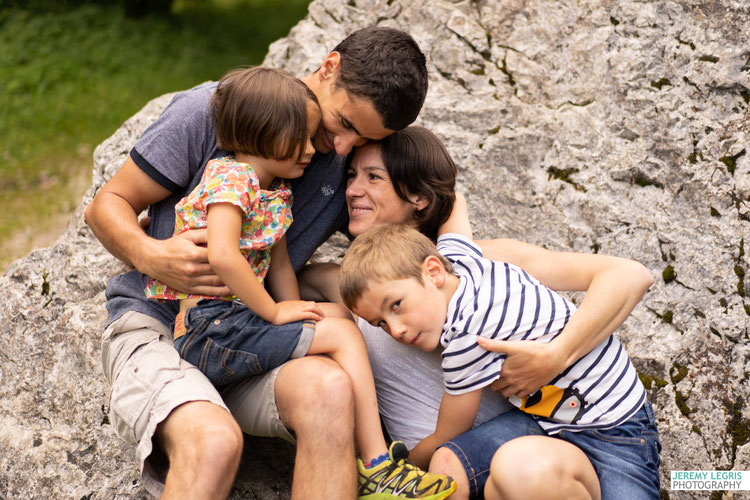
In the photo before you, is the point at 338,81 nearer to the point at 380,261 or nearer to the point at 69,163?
the point at 380,261

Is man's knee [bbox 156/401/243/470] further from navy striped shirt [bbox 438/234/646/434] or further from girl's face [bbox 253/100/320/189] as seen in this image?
girl's face [bbox 253/100/320/189]

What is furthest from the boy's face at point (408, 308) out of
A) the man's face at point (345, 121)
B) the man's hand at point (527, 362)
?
the man's face at point (345, 121)

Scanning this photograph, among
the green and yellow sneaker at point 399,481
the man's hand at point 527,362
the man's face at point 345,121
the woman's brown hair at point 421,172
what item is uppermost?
the man's face at point 345,121

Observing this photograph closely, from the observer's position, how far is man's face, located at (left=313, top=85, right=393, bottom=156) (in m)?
2.53

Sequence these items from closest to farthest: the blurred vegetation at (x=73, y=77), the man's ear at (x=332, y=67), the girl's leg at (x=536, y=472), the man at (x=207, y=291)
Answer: the girl's leg at (x=536, y=472) < the man at (x=207, y=291) < the man's ear at (x=332, y=67) < the blurred vegetation at (x=73, y=77)

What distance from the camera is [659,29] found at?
11.3ft

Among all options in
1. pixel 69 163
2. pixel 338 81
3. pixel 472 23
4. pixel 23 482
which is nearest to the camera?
pixel 338 81

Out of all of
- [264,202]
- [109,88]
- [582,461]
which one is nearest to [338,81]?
[264,202]

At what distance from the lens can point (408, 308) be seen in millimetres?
2176

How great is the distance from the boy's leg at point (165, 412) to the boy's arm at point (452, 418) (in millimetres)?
613

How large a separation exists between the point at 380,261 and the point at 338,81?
0.75 m

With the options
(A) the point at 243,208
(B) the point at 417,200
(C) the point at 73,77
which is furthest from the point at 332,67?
(C) the point at 73,77

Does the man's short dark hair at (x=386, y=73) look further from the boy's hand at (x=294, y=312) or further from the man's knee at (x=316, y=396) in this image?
the man's knee at (x=316, y=396)

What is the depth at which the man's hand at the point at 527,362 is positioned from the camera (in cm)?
216
